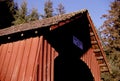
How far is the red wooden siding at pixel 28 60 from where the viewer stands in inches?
326

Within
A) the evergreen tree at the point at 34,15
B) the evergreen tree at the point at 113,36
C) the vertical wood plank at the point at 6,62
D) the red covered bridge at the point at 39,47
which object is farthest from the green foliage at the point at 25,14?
the vertical wood plank at the point at 6,62

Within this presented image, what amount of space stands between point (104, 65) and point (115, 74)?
17853 millimetres

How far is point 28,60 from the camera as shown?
8.56m

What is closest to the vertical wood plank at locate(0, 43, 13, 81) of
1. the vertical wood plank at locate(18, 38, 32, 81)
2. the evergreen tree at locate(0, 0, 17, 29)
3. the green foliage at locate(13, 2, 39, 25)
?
the vertical wood plank at locate(18, 38, 32, 81)

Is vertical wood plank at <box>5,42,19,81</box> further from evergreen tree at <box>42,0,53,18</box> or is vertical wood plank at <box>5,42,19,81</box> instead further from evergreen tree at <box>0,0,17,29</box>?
evergreen tree at <box>42,0,53,18</box>

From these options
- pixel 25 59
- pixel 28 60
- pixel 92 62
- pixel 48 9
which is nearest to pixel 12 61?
pixel 25 59

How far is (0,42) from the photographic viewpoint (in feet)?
32.2

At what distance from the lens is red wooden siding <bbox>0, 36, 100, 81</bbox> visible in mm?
8273

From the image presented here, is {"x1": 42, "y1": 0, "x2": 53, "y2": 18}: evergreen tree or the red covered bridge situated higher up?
the red covered bridge

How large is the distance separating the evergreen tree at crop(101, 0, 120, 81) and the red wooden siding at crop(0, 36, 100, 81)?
76.4 feet

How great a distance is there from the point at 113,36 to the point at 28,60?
26446 mm

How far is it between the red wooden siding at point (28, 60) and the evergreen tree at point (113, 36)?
2330 cm

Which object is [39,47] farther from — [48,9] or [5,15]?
[48,9]

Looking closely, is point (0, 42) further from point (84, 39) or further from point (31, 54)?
point (84, 39)
